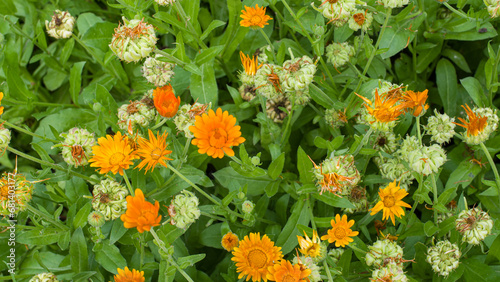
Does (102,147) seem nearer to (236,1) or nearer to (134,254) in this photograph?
(134,254)

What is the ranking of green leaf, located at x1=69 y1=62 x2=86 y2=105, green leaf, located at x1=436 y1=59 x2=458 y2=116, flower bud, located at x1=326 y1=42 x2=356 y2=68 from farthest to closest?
green leaf, located at x1=69 y1=62 x2=86 y2=105 < green leaf, located at x1=436 y1=59 x2=458 y2=116 < flower bud, located at x1=326 y1=42 x2=356 y2=68

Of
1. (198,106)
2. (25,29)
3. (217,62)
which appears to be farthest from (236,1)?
(25,29)

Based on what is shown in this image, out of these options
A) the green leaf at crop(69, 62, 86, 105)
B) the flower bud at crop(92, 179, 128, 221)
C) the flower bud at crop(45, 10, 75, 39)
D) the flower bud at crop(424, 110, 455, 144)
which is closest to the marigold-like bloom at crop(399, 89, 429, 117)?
the flower bud at crop(424, 110, 455, 144)

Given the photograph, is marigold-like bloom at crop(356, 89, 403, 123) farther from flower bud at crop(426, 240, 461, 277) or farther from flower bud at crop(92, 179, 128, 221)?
flower bud at crop(92, 179, 128, 221)

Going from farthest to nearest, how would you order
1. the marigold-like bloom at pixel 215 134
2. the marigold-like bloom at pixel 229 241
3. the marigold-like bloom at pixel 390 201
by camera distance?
the marigold-like bloom at pixel 229 241, the marigold-like bloom at pixel 390 201, the marigold-like bloom at pixel 215 134

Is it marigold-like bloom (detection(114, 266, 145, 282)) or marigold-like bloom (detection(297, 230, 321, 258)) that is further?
marigold-like bloom (detection(114, 266, 145, 282))

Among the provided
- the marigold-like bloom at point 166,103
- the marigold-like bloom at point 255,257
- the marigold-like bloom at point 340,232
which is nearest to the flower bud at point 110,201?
the marigold-like bloom at point 166,103

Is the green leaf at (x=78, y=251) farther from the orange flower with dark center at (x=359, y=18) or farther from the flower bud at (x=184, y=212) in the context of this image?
the orange flower with dark center at (x=359, y=18)
